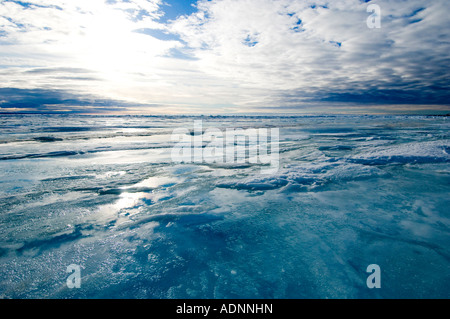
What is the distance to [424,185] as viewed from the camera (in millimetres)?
4859

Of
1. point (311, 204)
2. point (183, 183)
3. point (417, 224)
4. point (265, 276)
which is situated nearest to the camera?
point (265, 276)

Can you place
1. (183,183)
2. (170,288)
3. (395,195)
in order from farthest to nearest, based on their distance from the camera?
1. (183,183)
2. (395,195)
3. (170,288)

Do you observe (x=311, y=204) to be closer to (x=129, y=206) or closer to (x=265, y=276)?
(x=265, y=276)

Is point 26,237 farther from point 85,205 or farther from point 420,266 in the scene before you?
point 420,266

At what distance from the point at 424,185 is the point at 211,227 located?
15.9 feet

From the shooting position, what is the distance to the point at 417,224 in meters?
3.25

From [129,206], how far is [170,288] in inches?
91.1
